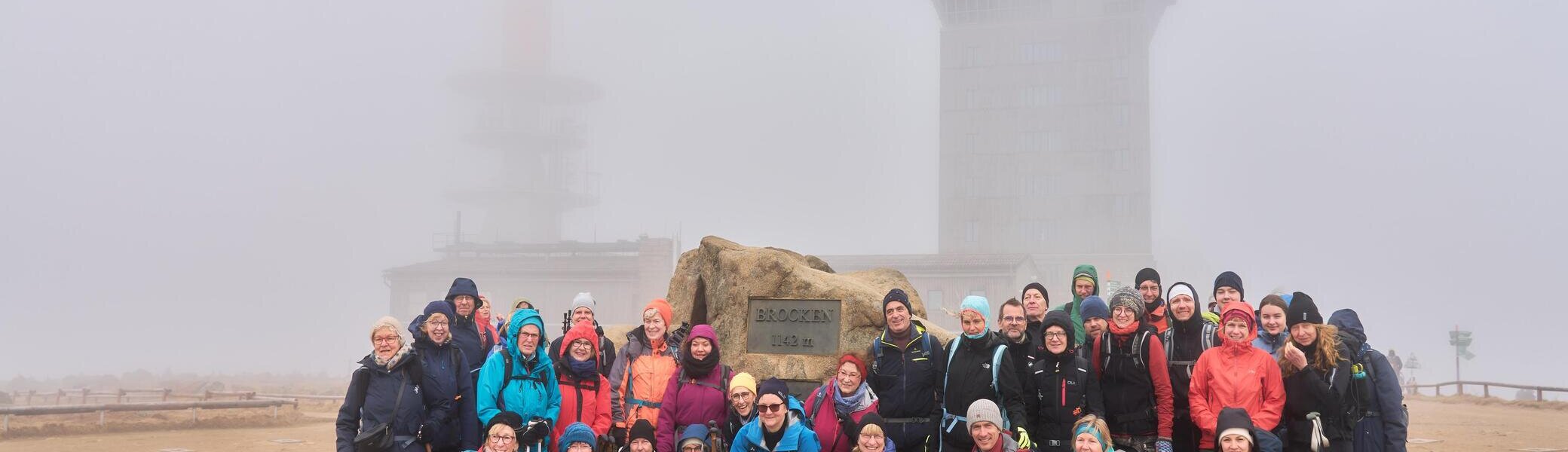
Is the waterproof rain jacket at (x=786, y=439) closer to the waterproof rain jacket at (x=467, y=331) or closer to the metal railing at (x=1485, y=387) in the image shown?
the waterproof rain jacket at (x=467, y=331)

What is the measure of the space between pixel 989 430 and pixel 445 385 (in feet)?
10.8

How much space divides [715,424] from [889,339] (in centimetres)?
128

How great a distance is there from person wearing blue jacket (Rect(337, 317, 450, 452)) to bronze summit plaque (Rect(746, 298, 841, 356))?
3.25 metres

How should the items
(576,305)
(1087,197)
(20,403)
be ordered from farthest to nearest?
1. (1087,197)
2. (20,403)
3. (576,305)

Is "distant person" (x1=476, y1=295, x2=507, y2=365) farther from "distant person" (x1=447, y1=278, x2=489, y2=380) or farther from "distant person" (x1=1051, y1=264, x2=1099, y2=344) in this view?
"distant person" (x1=1051, y1=264, x2=1099, y2=344)

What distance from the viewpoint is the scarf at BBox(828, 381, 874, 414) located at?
6.29 metres

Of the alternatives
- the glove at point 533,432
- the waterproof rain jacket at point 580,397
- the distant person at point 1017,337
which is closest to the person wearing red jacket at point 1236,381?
the distant person at point 1017,337

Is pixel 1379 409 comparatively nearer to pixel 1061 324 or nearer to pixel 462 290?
pixel 1061 324

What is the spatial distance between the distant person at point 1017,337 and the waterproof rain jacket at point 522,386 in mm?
2876

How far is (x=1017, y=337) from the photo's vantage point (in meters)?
6.09

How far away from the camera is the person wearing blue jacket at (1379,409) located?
5.66 metres

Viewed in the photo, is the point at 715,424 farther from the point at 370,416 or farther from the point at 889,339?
the point at 370,416

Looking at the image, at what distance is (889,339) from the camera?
6.45 m

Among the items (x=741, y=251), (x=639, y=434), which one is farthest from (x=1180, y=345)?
(x=741, y=251)
